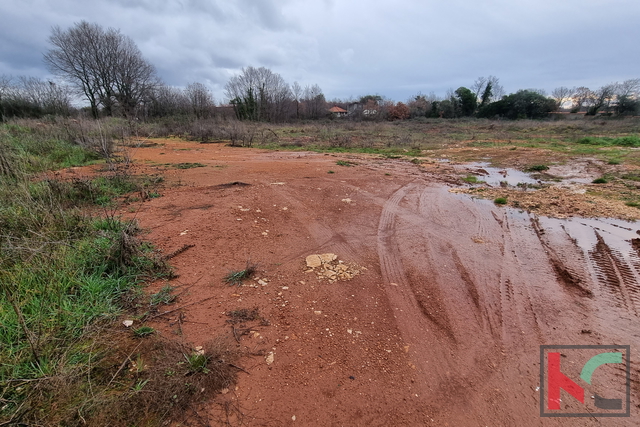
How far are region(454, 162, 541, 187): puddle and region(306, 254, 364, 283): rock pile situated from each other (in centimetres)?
754

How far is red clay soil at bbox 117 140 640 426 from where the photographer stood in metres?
2.09

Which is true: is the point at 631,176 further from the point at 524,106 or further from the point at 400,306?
the point at 524,106

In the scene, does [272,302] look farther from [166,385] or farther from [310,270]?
[166,385]

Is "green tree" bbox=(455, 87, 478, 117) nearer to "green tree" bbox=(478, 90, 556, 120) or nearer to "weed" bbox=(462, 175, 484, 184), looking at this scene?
"green tree" bbox=(478, 90, 556, 120)

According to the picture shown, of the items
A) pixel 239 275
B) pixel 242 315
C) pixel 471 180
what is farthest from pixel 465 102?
pixel 242 315

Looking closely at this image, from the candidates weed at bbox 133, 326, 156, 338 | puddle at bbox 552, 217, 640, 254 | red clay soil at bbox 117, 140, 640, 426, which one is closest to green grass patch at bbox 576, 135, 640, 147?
puddle at bbox 552, 217, 640, 254

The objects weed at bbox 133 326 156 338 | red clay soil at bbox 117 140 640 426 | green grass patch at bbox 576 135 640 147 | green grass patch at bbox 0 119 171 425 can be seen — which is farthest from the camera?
green grass patch at bbox 576 135 640 147

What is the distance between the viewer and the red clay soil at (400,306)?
2.09m

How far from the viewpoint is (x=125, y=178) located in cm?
731

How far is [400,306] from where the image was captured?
3.13 metres

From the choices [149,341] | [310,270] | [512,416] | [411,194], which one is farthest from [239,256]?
[411,194]

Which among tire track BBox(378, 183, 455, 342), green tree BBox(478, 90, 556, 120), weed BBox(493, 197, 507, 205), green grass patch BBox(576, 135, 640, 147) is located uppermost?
green tree BBox(478, 90, 556, 120)

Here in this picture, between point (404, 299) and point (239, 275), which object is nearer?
point (404, 299)

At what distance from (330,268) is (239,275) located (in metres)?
1.28
